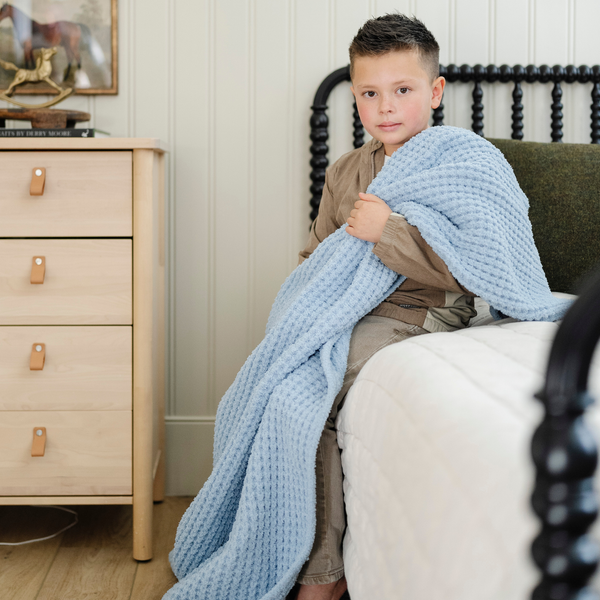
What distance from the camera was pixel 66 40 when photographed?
4.97ft

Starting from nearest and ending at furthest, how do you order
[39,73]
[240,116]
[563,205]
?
[563,205] < [39,73] < [240,116]

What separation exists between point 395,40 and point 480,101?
56cm

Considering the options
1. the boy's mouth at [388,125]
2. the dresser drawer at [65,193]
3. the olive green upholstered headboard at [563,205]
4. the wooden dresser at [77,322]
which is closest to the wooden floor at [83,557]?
the wooden dresser at [77,322]

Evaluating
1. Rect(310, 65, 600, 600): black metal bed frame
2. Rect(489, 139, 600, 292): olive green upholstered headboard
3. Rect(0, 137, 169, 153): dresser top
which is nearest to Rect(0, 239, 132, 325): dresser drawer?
Rect(0, 137, 169, 153): dresser top

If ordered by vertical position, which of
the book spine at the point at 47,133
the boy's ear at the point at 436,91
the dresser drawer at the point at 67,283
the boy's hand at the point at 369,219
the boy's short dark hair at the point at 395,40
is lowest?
the dresser drawer at the point at 67,283

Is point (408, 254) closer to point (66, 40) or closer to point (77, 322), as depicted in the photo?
point (77, 322)

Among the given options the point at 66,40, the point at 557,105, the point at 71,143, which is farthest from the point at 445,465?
the point at 66,40

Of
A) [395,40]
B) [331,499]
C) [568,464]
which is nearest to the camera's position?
[568,464]

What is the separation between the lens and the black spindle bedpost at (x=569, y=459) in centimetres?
28

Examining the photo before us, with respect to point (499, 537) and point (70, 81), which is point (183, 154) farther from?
point (499, 537)

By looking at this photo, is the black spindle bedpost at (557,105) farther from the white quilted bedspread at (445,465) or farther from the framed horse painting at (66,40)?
the framed horse painting at (66,40)

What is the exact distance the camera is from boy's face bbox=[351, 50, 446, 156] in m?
1.07

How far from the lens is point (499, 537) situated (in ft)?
1.48

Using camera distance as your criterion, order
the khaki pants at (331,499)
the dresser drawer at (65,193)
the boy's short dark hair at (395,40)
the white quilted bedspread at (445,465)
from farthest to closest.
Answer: the dresser drawer at (65,193) < the boy's short dark hair at (395,40) < the khaki pants at (331,499) < the white quilted bedspread at (445,465)
